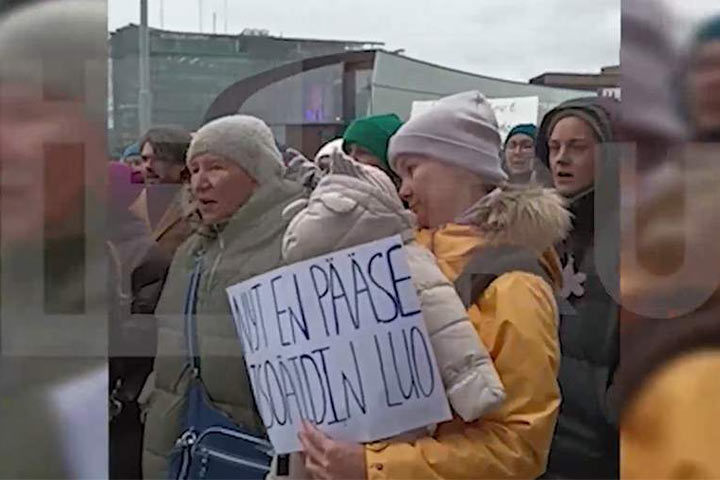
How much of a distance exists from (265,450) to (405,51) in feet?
2.01

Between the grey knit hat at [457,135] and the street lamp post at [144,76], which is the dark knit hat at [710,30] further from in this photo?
the street lamp post at [144,76]

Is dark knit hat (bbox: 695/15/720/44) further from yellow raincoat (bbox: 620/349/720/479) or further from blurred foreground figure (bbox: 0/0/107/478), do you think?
blurred foreground figure (bbox: 0/0/107/478)

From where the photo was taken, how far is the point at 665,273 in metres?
1.63

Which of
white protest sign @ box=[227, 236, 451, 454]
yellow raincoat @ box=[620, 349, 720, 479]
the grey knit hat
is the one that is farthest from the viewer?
the grey knit hat

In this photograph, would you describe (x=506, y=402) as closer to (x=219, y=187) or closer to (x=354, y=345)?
(x=354, y=345)

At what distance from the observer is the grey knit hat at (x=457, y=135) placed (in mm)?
1767

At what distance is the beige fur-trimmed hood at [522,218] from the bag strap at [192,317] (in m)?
0.39

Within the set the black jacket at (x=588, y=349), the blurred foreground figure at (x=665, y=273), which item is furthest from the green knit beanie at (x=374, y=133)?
the blurred foreground figure at (x=665, y=273)

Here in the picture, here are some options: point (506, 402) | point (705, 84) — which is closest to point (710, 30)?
point (705, 84)

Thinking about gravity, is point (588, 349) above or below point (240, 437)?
above

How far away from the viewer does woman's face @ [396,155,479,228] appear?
177 centimetres

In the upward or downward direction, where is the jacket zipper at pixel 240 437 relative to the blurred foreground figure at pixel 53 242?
downward

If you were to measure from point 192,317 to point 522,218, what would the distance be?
50 centimetres

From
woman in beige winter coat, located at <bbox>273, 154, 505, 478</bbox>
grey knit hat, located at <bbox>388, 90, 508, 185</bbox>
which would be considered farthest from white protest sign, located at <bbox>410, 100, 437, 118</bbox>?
woman in beige winter coat, located at <bbox>273, 154, 505, 478</bbox>
